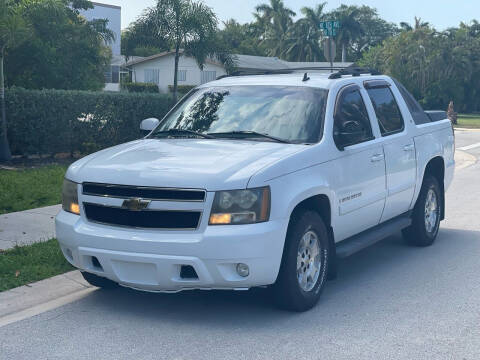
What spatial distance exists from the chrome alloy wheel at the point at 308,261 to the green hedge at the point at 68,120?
11.1 metres

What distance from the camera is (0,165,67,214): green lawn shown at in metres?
10.7

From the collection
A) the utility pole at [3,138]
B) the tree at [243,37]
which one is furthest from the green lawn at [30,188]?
the tree at [243,37]

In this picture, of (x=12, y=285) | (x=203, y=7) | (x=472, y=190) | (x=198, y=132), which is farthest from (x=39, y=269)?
(x=203, y=7)

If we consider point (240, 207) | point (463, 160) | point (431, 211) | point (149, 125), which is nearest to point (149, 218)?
point (240, 207)

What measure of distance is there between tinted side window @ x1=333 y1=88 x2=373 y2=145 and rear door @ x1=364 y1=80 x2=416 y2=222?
26 cm

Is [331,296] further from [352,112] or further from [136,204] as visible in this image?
[136,204]

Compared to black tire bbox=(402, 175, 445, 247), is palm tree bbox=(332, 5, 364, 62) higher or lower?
higher

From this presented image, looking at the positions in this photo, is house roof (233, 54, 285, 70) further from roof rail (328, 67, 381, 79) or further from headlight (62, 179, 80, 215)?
headlight (62, 179, 80, 215)

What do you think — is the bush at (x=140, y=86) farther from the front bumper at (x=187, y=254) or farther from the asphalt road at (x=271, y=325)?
the front bumper at (x=187, y=254)

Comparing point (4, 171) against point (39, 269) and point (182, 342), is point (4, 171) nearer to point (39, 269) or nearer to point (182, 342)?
point (39, 269)

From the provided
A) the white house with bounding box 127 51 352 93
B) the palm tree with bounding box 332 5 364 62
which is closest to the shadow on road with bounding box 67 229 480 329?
the white house with bounding box 127 51 352 93

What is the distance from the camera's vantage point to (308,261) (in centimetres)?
607

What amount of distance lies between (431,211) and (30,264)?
4496 millimetres

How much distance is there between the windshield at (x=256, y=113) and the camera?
258 inches
